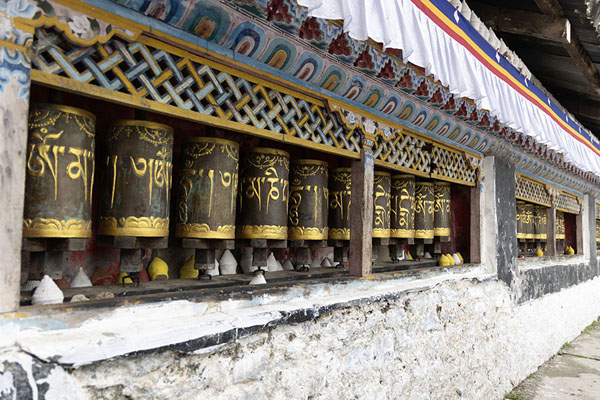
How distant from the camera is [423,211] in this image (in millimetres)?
3473

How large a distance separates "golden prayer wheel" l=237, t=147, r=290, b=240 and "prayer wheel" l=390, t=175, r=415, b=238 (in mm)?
1322

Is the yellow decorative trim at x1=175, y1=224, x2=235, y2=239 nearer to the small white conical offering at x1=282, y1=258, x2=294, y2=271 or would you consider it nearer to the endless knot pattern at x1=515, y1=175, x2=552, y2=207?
the small white conical offering at x1=282, y1=258, x2=294, y2=271

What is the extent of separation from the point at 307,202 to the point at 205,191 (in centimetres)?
72

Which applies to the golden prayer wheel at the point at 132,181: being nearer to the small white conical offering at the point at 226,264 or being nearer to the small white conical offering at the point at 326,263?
the small white conical offering at the point at 226,264

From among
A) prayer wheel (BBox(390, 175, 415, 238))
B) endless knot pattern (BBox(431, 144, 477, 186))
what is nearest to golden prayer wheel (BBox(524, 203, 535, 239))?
endless knot pattern (BBox(431, 144, 477, 186))

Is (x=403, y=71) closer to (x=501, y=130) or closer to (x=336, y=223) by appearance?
(x=336, y=223)

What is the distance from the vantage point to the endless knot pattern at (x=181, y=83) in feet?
4.44

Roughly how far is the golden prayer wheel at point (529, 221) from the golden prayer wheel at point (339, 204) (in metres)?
3.91

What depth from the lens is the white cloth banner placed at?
1597mm

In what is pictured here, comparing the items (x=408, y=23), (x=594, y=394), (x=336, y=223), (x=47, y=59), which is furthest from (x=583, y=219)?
(x=47, y=59)

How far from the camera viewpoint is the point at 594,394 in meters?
4.12

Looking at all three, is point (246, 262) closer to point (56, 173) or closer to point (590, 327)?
point (56, 173)

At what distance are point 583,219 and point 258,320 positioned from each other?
7.47 meters

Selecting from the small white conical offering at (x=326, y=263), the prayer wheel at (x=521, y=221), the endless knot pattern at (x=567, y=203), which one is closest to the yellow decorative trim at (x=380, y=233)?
the small white conical offering at (x=326, y=263)
